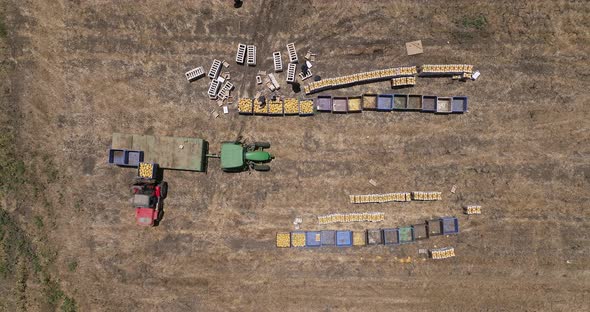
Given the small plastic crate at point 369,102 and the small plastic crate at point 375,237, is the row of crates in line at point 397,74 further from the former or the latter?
the small plastic crate at point 375,237

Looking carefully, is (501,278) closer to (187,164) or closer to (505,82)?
(505,82)

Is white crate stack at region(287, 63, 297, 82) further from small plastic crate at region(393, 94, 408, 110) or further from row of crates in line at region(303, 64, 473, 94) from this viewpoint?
small plastic crate at region(393, 94, 408, 110)

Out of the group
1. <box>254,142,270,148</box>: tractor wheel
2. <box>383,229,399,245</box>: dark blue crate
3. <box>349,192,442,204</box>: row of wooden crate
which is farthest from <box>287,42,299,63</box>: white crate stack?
<box>383,229,399,245</box>: dark blue crate

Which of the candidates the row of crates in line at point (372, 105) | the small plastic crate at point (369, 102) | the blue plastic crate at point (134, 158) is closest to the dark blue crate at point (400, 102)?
the row of crates in line at point (372, 105)

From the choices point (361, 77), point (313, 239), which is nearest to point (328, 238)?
point (313, 239)

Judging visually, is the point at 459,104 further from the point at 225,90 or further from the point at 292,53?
the point at 225,90

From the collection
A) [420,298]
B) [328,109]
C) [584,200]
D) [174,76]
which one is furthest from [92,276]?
[584,200]
